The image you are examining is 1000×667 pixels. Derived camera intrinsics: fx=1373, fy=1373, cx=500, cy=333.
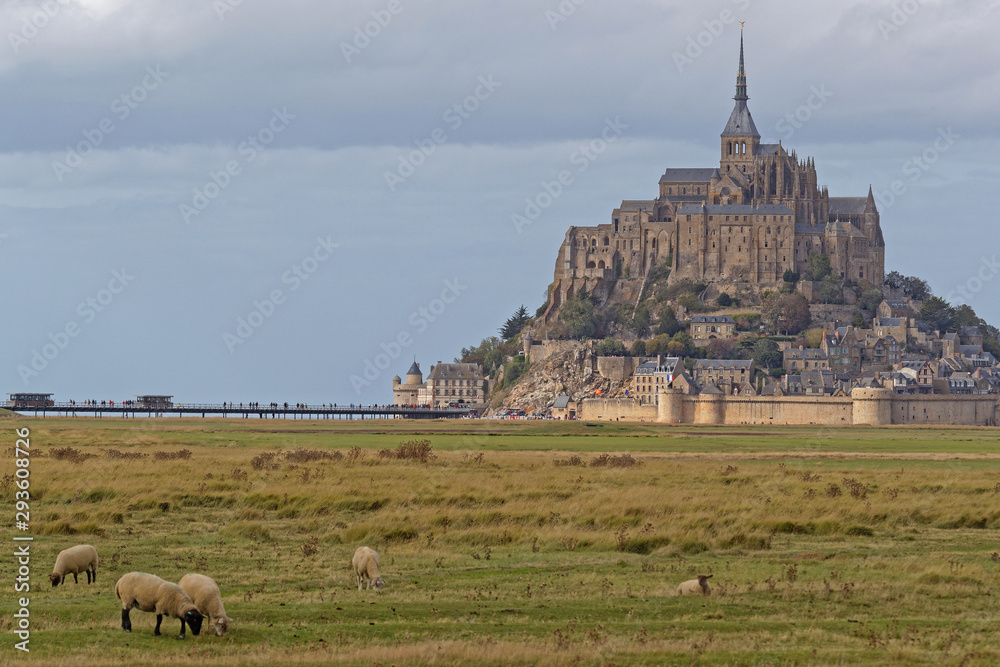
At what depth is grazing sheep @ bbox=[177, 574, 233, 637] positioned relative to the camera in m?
21.1

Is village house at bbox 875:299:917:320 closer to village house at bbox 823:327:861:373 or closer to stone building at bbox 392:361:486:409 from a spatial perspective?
village house at bbox 823:327:861:373

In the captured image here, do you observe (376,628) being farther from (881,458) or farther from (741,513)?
(881,458)

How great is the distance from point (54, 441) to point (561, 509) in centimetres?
4328

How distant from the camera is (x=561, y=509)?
123 feet

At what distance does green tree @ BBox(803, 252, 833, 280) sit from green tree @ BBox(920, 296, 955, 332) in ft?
44.6

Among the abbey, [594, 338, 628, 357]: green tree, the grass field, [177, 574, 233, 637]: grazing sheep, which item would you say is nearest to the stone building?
the abbey

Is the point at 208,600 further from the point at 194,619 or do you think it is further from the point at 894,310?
the point at 894,310

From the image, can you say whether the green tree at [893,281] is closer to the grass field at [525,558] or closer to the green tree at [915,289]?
the green tree at [915,289]

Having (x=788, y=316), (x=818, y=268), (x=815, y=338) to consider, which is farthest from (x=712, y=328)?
(x=818, y=268)

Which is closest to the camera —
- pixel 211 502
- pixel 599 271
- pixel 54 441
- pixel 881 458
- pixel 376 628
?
pixel 376 628

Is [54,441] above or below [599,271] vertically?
below

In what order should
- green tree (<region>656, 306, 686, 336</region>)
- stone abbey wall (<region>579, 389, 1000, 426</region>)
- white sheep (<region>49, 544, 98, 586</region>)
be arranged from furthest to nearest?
green tree (<region>656, 306, 686, 336</region>) < stone abbey wall (<region>579, 389, 1000, 426</region>) < white sheep (<region>49, 544, 98, 586</region>)

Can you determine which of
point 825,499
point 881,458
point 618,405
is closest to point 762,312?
point 618,405

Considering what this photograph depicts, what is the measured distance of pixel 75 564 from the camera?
26047mm
